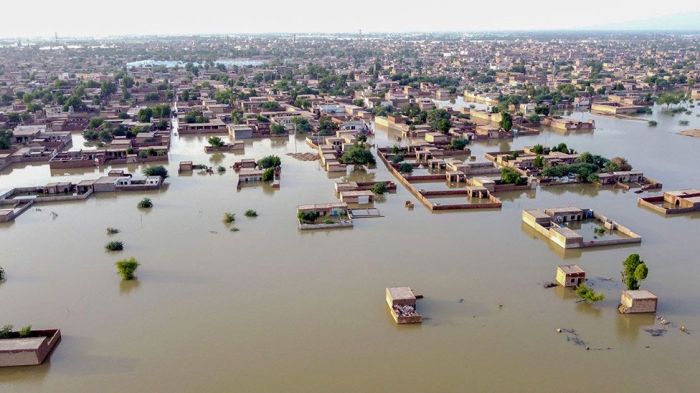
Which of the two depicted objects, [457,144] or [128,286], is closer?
[128,286]

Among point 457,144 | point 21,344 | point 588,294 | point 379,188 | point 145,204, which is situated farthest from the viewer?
point 457,144

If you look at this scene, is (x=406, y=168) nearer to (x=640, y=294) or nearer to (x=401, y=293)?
(x=401, y=293)

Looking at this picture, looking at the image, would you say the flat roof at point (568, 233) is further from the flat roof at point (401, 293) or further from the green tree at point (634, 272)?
the flat roof at point (401, 293)

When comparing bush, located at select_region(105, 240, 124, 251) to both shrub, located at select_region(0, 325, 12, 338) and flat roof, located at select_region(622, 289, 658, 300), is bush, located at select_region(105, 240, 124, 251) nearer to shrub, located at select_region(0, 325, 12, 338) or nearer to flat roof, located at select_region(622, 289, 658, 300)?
shrub, located at select_region(0, 325, 12, 338)

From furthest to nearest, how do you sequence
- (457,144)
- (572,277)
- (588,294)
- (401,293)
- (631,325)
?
1. (457,144)
2. (572,277)
3. (588,294)
4. (401,293)
5. (631,325)

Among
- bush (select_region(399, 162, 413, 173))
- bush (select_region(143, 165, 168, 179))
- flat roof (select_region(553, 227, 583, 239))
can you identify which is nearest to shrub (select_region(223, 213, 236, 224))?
bush (select_region(143, 165, 168, 179))

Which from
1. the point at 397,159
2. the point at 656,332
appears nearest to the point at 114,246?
the point at 397,159
